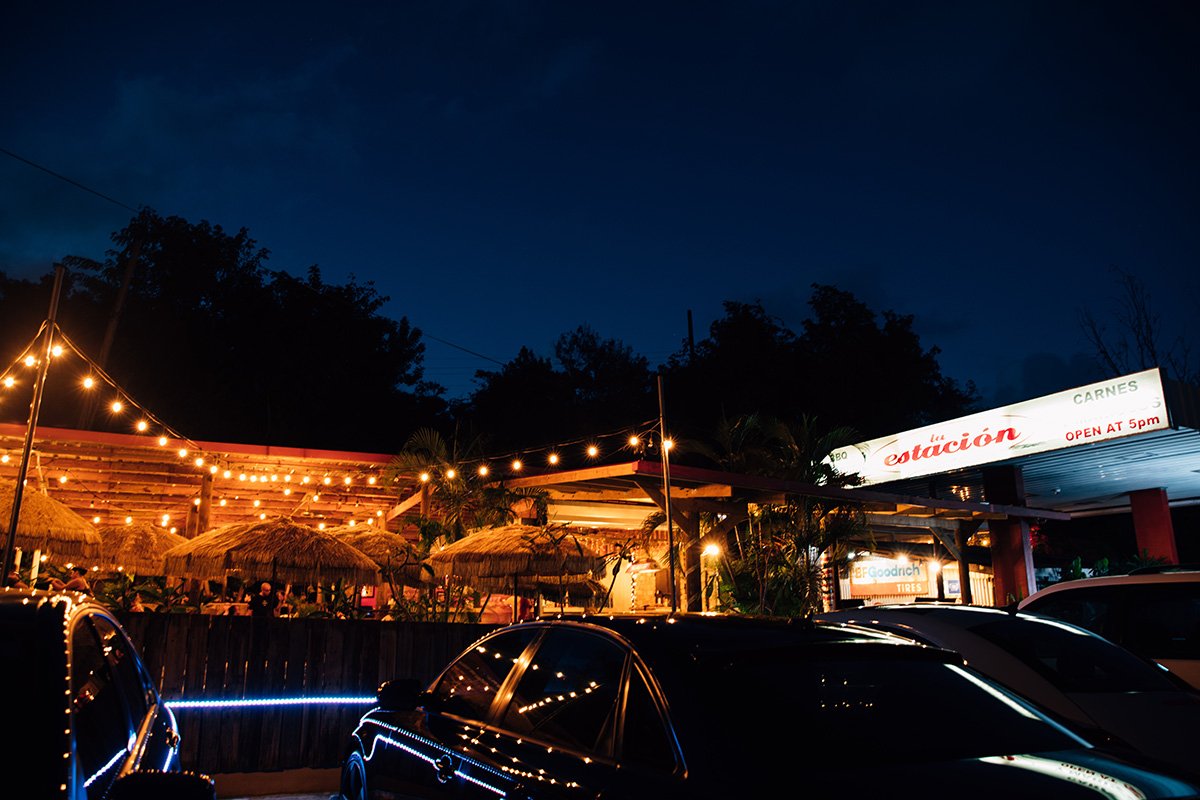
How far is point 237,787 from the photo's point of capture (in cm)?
737

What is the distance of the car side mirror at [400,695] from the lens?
413cm

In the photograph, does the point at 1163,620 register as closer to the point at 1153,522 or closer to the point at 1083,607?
the point at 1083,607

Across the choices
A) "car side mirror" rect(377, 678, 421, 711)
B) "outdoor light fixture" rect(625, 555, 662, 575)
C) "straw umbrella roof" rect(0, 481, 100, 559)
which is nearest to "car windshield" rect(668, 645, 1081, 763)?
"car side mirror" rect(377, 678, 421, 711)

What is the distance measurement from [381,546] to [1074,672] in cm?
1056

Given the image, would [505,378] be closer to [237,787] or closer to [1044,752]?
[237,787]

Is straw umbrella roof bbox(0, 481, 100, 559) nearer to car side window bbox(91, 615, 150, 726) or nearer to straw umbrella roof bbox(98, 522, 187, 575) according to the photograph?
straw umbrella roof bbox(98, 522, 187, 575)

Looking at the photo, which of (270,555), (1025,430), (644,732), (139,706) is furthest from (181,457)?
(1025,430)

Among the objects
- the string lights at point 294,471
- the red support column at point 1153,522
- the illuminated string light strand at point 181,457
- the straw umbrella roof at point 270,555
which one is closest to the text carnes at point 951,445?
the red support column at point 1153,522

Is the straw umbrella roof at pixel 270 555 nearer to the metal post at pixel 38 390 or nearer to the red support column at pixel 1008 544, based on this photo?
the metal post at pixel 38 390

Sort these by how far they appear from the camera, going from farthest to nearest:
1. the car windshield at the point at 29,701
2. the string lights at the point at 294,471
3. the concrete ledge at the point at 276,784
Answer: the string lights at the point at 294,471, the concrete ledge at the point at 276,784, the car windshield at the point at 29,701

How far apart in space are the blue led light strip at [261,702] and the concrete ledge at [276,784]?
56 centimetres

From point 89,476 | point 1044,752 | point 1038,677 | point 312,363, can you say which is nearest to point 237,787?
point 1038,677

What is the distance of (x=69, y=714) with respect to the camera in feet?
7.57

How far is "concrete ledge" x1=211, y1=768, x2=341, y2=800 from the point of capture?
7332 mm
